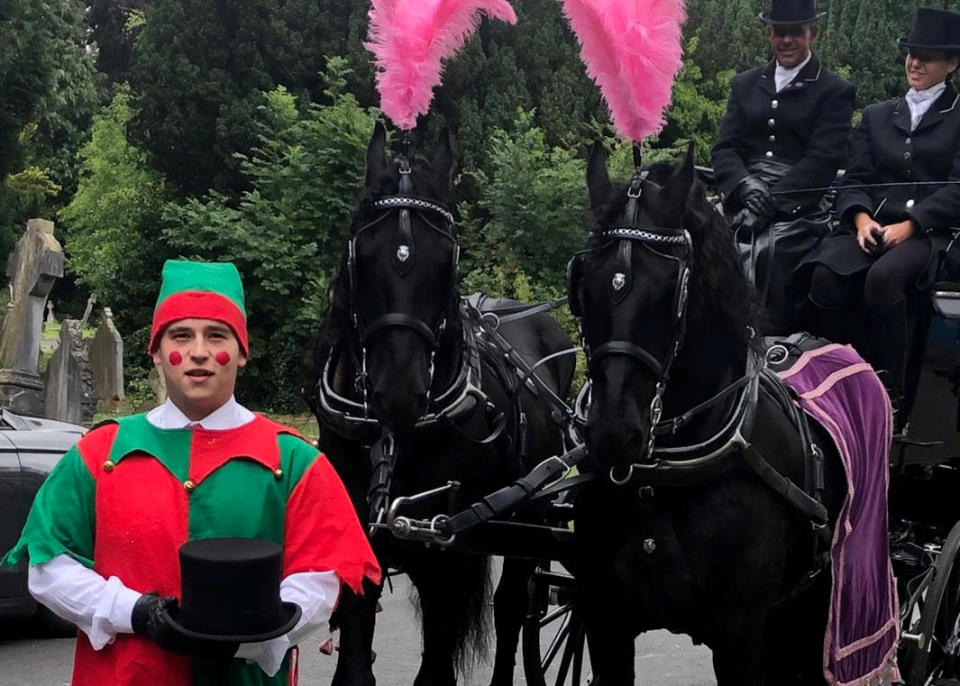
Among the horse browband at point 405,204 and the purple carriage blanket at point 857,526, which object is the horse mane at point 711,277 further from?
the horse browband at point 405,204

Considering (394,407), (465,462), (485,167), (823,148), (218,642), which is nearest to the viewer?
(218,642)

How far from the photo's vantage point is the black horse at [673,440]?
156 inches

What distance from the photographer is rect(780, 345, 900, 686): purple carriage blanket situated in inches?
185

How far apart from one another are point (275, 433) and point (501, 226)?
54.6ft

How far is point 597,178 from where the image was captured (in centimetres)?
430

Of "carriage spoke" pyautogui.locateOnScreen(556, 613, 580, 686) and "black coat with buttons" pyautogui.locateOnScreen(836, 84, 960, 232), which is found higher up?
"black coat with buttons" pyautogui.locateOnScreen(836, 84, 960, 232)

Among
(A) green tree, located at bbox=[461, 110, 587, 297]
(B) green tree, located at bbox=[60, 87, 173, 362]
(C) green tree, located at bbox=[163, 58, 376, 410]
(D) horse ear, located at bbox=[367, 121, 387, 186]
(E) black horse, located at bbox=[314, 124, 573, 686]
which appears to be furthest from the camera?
(B) green tree, located at bbox=[60, 87, 173, 362]

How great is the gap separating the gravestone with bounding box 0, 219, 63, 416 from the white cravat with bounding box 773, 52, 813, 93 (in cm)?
971

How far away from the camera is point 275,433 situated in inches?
116

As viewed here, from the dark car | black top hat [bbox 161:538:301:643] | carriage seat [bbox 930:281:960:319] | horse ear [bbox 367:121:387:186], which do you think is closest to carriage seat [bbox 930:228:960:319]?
carriage seat [bbox 930:281:960:319]

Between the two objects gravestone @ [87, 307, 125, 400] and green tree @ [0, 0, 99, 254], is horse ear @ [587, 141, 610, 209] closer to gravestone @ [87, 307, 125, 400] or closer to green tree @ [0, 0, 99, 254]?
gravestone @ [87, 307, 125, 400]

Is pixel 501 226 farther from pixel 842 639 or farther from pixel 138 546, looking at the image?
pixel 138 546

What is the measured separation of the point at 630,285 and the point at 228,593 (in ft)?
5.79

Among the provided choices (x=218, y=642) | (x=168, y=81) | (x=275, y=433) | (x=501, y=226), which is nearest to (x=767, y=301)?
(x=275, y=433)
